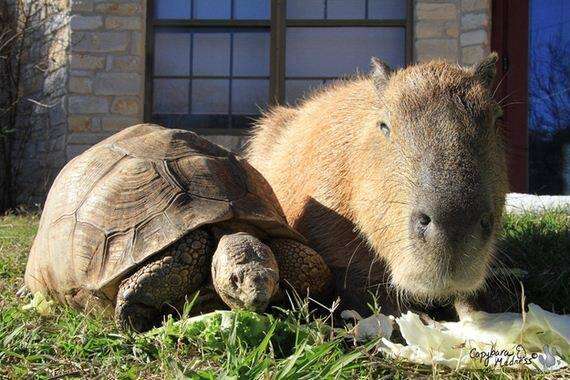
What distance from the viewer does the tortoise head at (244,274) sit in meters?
2.64

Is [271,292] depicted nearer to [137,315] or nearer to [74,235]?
[137,315]

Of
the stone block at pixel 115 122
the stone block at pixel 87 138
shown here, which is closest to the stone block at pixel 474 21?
the stone block at pixel 115 122

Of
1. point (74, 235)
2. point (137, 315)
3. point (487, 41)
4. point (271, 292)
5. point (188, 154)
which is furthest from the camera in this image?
point (487, 41)

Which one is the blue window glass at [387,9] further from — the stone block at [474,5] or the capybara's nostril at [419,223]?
the capybara's nostril at [419,223]

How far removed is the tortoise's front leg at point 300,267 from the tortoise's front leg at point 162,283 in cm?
34

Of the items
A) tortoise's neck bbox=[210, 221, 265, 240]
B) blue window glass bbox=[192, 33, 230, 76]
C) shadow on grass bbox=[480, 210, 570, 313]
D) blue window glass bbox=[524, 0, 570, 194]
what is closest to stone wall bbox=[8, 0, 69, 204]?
blue window glass bbox=[192, 33, 230, 76]

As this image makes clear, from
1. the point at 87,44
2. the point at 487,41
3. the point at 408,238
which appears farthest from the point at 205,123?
the point at 408,238

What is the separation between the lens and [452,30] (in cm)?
919

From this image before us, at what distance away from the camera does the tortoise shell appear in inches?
117

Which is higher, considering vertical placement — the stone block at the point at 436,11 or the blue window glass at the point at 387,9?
the blue window glass at the point at 387,9

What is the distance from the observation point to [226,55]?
10086 millimetres

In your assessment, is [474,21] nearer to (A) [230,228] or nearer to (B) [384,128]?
(B) [384,128]

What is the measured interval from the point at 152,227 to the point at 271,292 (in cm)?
61

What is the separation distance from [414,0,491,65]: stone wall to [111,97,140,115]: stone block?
3630mm
